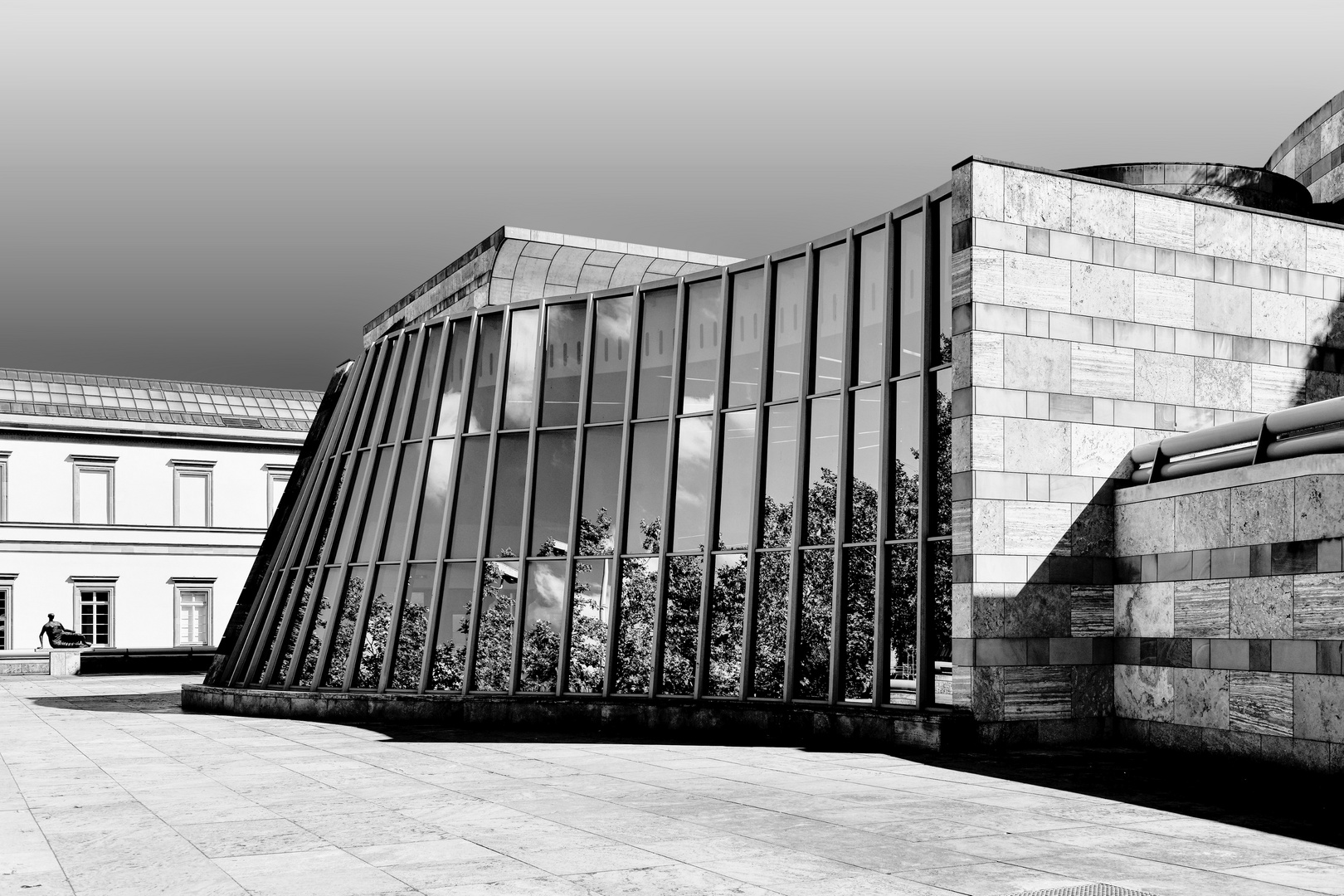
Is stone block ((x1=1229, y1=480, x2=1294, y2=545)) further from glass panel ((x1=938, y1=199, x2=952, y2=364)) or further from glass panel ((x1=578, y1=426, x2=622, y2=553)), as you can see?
glass panel ((x1=578, y1=426, x2=622, y2=553))

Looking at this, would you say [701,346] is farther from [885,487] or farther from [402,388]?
[402,388]

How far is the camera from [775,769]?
14039 mm

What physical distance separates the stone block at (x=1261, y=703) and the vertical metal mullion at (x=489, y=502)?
11230 mm

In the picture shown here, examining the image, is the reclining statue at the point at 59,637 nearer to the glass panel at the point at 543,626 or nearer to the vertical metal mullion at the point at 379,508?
the vertical metal mullion at the point at 379,508

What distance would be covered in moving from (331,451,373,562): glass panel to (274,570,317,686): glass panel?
2.37 feet

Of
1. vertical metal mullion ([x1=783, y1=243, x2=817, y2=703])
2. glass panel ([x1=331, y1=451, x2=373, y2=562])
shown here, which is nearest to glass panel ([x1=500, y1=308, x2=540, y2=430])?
glass panel ([x1=331, y1=451, x2=373, y2=562])

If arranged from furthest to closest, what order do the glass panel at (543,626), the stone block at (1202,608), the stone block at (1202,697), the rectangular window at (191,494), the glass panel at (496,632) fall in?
the rectangular window at (191,494) < the glass panel at (496,632) < the glass panel at (543,626) < the stone block at (1202,608) < the stone block at (1202,697)

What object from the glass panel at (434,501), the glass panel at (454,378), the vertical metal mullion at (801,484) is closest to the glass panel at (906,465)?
the vertical metal mullion at (801,484)

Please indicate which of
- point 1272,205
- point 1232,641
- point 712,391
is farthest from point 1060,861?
point 1272,205

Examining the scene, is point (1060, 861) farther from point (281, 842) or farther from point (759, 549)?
point (759, 549)

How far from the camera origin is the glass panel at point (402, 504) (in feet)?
76.0

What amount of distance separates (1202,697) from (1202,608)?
991mm

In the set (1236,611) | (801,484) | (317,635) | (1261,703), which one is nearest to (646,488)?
(801,484)

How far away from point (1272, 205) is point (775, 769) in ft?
41.2
